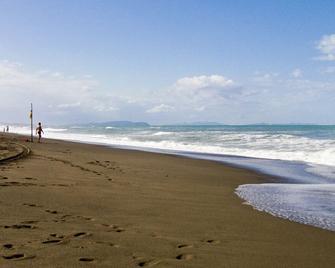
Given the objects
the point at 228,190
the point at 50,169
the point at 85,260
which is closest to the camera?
the point at 85,260

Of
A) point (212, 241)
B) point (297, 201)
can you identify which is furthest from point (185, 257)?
point (297, 201)

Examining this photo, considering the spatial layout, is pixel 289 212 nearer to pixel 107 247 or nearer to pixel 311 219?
pixel 311 219

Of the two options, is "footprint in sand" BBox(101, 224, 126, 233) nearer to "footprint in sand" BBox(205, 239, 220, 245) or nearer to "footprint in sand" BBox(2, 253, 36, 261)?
"footprint in sand" BBox(205, 239, 220, 245)

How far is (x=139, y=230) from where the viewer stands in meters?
5.95

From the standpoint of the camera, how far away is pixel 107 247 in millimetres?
4961

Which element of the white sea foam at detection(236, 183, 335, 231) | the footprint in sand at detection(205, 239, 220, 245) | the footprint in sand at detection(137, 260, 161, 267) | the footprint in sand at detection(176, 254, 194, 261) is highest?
the footprint in sand at detection(137, 260, 161, 267)

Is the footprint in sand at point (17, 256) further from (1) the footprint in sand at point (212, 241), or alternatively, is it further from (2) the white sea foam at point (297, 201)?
(2) the white sea foam at point (297, 201)

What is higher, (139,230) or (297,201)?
(139,230)

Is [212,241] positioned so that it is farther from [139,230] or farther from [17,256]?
[17,256]

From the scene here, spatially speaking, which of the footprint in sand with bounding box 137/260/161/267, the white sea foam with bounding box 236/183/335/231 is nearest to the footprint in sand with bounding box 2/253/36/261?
the footprint in sand with bounding box 137/260/161/267

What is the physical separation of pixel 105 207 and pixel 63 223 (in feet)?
5.03

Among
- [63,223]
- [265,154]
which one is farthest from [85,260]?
[265,154]

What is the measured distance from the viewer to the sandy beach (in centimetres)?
467

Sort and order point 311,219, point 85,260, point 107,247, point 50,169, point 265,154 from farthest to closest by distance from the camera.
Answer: point 265,154 < point 50,169 < point 311,219 < point 107,247 < point 85,260
